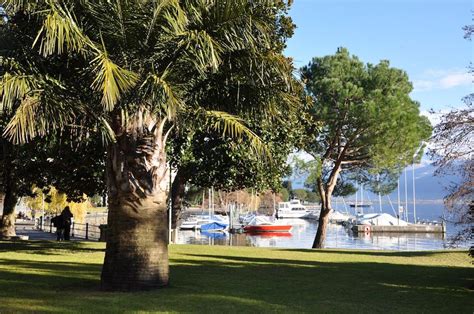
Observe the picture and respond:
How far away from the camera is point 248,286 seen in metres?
10.6

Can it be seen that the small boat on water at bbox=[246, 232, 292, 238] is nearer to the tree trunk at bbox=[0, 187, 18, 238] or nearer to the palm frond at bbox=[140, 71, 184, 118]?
the tree trunk at bbox=[0, 187, 18, 238]

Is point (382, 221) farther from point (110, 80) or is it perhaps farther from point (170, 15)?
point (110, 80)

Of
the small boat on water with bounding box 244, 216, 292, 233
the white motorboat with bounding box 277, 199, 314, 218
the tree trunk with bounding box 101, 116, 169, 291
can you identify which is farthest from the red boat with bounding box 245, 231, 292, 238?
the tree trunk with bounding box 101, 116, 169, 291

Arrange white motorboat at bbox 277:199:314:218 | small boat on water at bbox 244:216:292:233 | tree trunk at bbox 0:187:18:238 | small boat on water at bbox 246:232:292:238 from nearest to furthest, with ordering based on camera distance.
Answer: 1. tree trunk at bbox 0:187:18:238
2. small boat on water at bbox 246:232:292:238
3. small boat on water at bbox 244:216:292:233
4. white motorboat at bbox 277:199:314:218

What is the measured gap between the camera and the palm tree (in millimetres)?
8891

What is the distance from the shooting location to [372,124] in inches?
971

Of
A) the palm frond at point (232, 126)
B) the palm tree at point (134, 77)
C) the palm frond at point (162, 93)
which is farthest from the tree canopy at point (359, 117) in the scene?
the palm frond at point (162, 93)

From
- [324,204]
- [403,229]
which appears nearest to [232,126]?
[324,204]

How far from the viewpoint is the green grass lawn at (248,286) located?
8.38 meters

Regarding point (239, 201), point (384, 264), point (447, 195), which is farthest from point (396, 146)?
point (239, 201)

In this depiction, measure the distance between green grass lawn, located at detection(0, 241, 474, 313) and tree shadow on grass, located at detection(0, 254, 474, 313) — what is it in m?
0.02

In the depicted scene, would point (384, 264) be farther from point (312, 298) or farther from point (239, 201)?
point (239, 201)

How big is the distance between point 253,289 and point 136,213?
2609 millimetres

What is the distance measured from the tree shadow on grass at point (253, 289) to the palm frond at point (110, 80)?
315 centimetres
